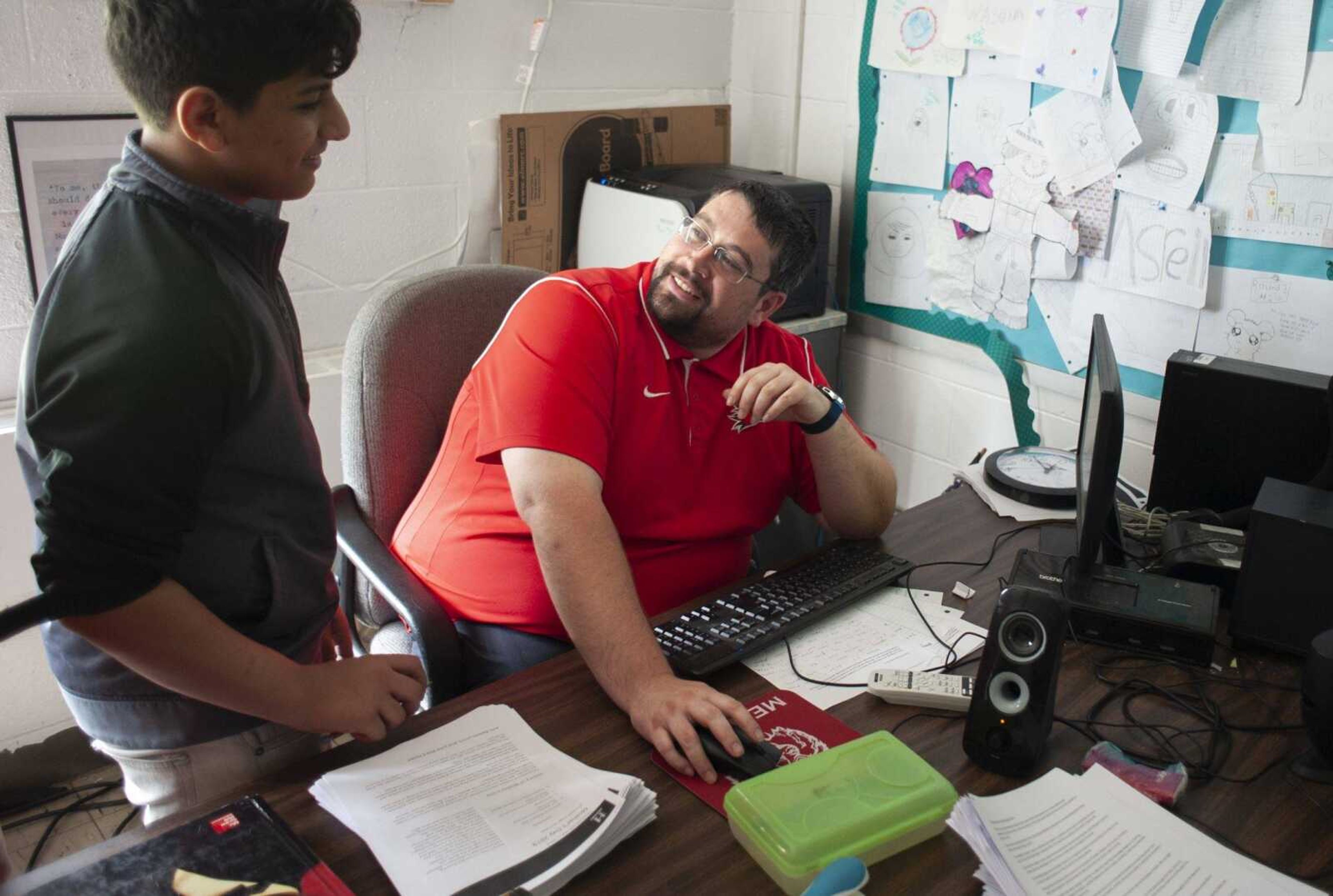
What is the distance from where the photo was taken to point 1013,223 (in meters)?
2.28

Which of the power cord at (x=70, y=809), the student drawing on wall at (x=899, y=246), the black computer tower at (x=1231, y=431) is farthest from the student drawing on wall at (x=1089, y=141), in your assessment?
the power cord at (x=70, y=809)

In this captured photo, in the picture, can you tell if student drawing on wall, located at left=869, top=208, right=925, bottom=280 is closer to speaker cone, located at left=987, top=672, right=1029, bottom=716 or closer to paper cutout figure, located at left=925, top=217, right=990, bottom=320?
paper cutout figure, located at left=925, top=217, right=990, bottom=320

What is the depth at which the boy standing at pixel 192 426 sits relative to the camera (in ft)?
2.73

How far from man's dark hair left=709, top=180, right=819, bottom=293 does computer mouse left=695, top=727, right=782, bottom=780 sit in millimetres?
823

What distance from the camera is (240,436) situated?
0.97 meters

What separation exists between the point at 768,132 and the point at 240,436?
2180 millimetres

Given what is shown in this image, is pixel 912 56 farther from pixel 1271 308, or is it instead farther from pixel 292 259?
pixel 292 259

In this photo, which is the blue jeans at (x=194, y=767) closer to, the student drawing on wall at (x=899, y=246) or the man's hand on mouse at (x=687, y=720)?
the man's hand on mouse at (x=687, y=720)

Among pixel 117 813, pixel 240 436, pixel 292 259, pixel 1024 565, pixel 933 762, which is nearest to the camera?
pixel 240 436

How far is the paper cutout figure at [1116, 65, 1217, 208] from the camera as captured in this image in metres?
1.93

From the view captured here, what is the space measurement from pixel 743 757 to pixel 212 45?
0.82m

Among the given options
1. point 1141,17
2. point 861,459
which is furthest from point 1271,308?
point 861,459

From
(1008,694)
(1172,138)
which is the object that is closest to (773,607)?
(1008,694)

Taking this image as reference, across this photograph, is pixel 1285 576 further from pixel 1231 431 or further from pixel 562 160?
pixel 562 160
